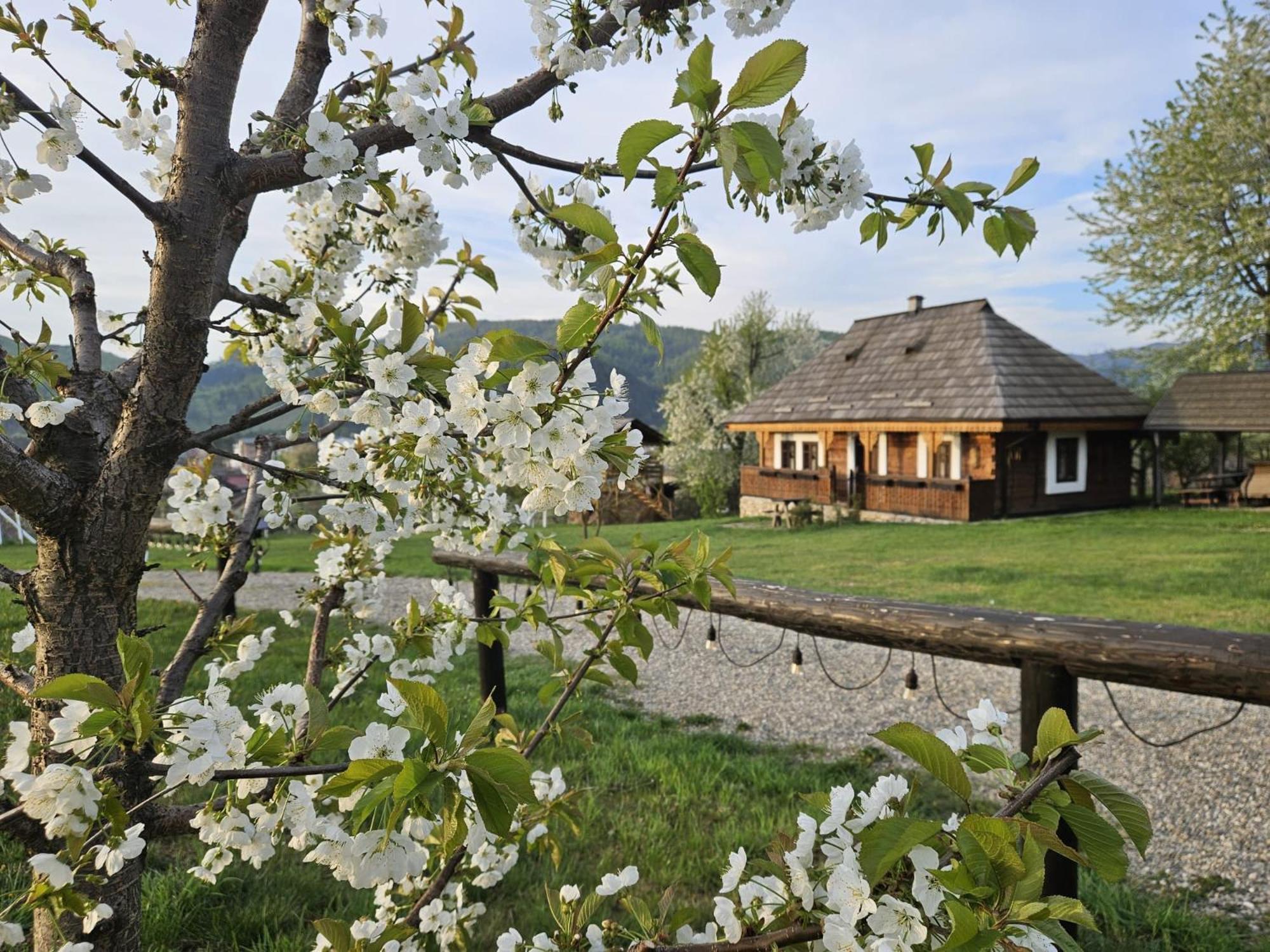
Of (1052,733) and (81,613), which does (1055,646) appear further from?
(81,613)

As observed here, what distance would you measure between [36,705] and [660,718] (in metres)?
4.06

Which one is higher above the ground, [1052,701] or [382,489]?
[382,489]

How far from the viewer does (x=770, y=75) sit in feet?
2.50

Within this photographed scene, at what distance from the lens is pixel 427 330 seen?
52.6 inches

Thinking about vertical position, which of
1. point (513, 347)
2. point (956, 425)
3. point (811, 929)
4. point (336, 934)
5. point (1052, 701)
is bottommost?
point (1052, 701)

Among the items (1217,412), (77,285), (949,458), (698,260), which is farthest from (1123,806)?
(1217,412)

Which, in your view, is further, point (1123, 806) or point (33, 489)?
point (33, 489)

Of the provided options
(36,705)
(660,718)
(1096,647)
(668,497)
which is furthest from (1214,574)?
(668,497)

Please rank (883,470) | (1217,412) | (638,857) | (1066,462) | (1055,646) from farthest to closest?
(883,470)
(1066,462)
(1217,412)
(638,857)
(1055,646)

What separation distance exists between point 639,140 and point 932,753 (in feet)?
2.35

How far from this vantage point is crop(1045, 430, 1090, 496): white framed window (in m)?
15.0

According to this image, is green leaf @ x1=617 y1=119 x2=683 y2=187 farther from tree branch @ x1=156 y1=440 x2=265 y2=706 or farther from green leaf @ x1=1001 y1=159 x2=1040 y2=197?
tree branch @ x1=156 y1=440 x2=265 y2=706

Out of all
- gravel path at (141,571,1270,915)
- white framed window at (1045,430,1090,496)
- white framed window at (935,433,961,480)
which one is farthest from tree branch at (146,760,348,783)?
white framed window at (1045,430,1090,496)

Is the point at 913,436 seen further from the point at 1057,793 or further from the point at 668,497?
the point at 1057,793
